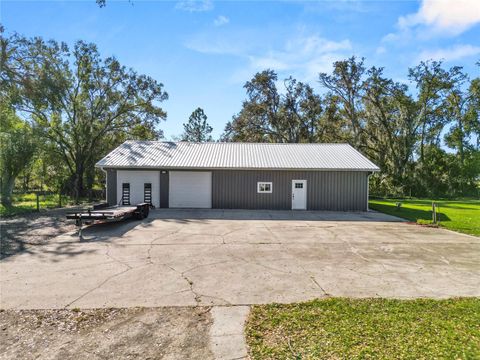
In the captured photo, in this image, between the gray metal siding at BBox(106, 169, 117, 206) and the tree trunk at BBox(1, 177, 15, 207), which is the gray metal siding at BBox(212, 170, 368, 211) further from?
the tree trunk at BBox(1, 177, 15, 207)

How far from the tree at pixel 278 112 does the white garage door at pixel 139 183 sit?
20.1 meters

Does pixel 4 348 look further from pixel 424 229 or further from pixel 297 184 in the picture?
pixel 297 184

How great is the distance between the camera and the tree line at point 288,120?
79.0ft

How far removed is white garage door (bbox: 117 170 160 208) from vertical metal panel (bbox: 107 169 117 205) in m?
0.20

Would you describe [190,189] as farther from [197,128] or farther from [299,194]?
[197,128]

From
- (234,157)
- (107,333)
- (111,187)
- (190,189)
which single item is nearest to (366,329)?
(107,333)

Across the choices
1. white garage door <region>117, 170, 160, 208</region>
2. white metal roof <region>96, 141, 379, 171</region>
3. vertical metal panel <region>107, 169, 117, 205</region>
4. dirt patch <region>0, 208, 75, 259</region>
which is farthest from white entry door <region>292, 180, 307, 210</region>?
dirt patch <region>0, 208, 75, 259</region>

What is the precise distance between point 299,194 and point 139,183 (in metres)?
8.59

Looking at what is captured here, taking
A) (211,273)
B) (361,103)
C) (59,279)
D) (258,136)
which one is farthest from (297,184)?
(361,103)

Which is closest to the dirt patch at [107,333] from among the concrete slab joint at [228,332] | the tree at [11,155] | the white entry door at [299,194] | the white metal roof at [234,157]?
the concrete slab joint at [228,332]

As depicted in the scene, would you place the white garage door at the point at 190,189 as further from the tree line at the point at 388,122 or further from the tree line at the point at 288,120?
the tree line at the point at 388,122

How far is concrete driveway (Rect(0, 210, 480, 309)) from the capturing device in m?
4.80

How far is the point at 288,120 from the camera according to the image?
3522 centimetres

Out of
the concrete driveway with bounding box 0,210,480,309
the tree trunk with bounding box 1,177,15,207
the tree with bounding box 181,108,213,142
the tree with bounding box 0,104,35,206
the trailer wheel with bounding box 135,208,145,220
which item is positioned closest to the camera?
the concrete driveway with bounding box 0,210,480,309
